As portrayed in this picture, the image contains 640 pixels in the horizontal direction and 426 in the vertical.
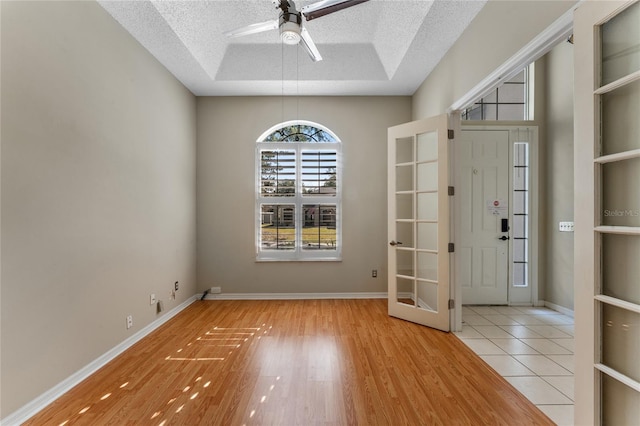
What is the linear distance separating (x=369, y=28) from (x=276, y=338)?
11.7 feet

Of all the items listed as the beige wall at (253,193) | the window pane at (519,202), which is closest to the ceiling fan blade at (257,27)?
the beige wall at (253,193)

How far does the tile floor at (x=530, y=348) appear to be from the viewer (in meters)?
2.01

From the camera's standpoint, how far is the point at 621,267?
4.34 ft

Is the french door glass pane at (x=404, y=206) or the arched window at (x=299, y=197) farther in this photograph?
the arched window at (x=299, y=197)

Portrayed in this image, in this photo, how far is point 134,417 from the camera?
1.81 metres

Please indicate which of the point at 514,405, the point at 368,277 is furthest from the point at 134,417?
the point at 368,277

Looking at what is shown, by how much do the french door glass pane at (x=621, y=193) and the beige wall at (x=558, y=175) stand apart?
2874 millimetres

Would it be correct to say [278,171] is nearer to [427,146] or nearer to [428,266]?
[427,146]

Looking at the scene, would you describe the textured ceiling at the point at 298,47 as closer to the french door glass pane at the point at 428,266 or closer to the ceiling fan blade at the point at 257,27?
the ceiling fan blade at the point at 257,27

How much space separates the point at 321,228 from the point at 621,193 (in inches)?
133

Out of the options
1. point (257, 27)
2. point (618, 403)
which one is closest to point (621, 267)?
point (618, 403)

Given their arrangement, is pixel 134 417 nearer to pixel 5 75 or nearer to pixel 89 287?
pixel 89 287

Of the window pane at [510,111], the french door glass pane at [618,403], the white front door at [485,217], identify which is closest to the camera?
the french door glass pane at [618,403]

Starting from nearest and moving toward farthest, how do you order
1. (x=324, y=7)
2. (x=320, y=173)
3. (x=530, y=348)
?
(x=324, y=7) < (x=530, y=348) < (x=320, y=173)
